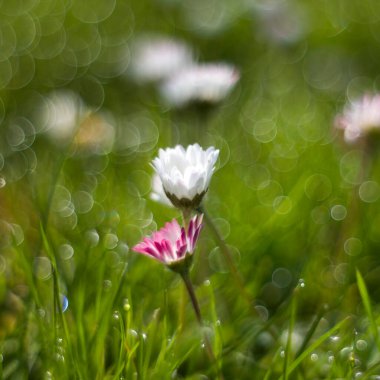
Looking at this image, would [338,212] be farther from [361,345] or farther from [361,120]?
[361,345]

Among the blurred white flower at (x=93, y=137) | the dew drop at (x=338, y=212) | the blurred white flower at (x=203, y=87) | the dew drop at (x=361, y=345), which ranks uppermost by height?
the blurred white flower at (x=203, y=87)

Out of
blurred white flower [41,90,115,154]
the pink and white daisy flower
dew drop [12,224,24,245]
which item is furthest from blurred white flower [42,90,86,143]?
the pink and white daisy flower

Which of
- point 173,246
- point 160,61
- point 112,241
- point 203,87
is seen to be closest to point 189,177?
point 173,246

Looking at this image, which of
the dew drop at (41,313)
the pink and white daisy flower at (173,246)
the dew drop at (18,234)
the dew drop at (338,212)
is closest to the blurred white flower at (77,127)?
the dew drop at (18,234)

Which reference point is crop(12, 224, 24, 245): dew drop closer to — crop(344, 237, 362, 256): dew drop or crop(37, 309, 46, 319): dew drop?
crop(37, 309, 46, 319): dew drop

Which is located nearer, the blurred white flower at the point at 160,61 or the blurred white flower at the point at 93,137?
the blurred white flower at the point at 93,137

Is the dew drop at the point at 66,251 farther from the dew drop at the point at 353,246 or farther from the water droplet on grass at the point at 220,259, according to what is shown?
the dew drop at the point at 353,246

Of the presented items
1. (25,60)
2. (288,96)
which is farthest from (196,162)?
(25,60)
